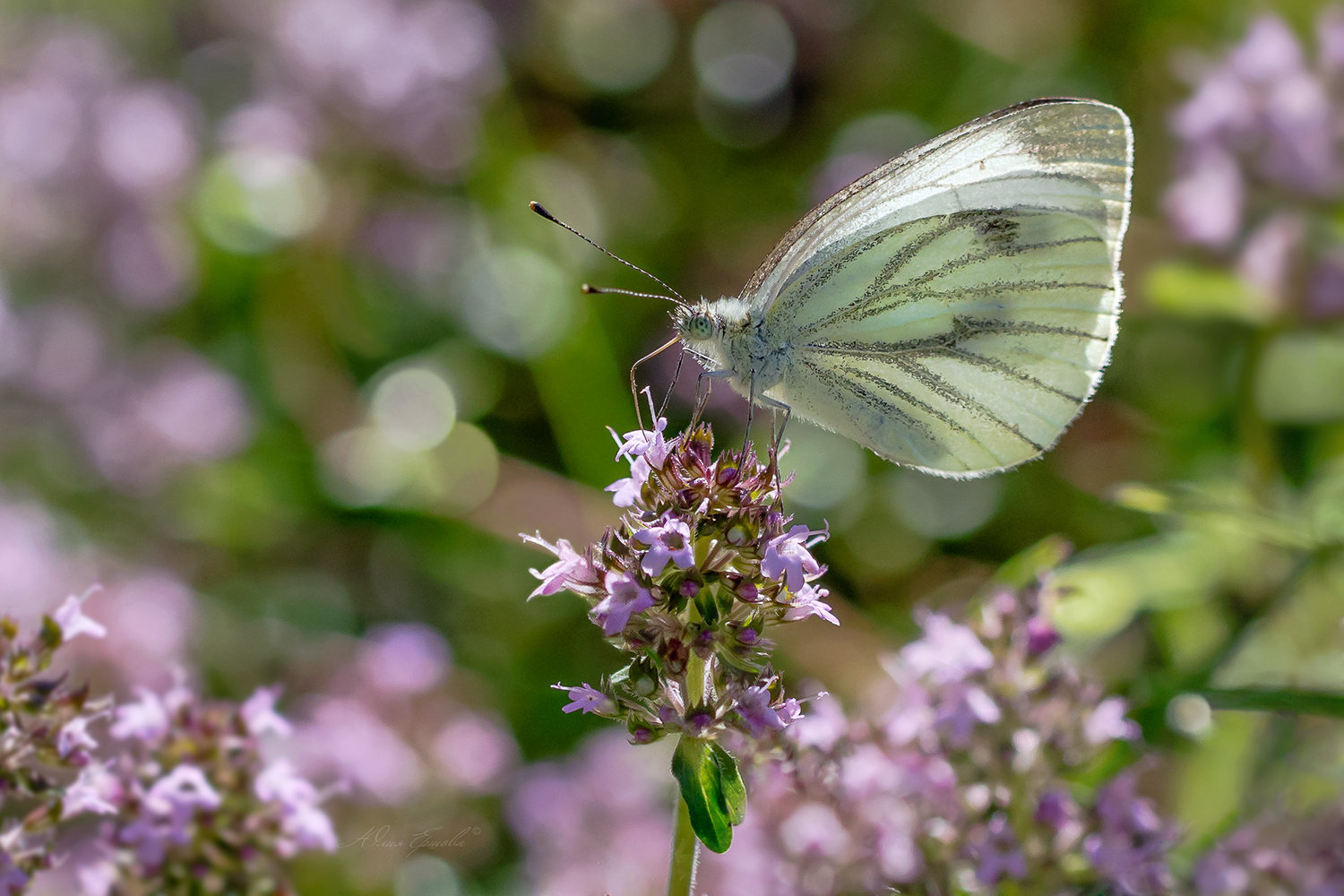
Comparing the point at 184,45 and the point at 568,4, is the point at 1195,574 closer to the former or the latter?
the point at 568,4

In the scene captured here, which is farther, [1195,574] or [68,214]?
[68,214]

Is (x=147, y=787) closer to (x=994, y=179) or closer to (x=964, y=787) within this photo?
(x=964, y=787)

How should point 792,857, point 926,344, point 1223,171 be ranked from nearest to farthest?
point 792,857 < point 926,344 < point 1223,171

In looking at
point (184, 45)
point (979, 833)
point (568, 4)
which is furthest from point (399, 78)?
point (979, 833)

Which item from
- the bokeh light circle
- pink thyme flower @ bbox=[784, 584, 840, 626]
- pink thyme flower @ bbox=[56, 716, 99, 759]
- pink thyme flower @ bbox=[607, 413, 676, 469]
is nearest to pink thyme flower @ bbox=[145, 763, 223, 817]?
pink thyme flower @ bbox=[56, 716, 99, 759]

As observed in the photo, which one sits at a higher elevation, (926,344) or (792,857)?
(926,344)
